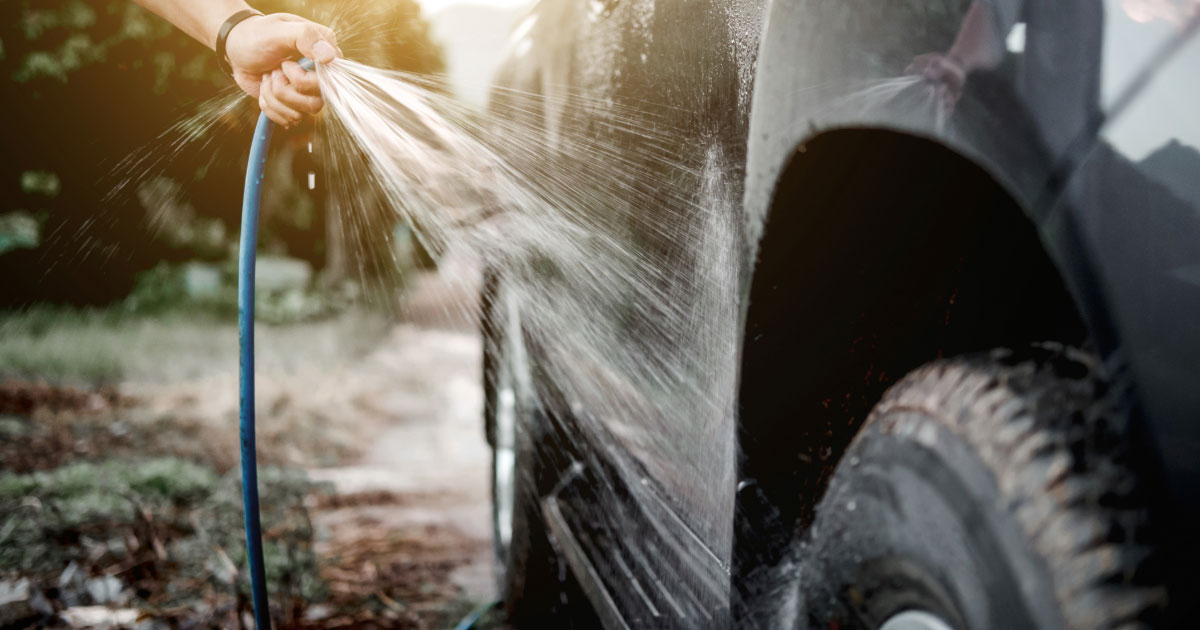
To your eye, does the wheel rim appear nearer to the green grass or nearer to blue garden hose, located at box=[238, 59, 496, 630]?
blue garden hose, located at box=[238, 59, 496, 630]

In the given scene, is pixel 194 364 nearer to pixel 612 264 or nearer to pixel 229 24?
pixel 229 24

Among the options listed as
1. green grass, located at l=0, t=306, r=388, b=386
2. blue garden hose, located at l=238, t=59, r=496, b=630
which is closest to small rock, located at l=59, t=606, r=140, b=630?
blue garden hose, located at l=238, t=59, r=496, b=630

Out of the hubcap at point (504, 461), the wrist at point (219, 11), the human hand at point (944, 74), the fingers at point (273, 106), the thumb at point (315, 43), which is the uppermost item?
the wrist at point (219, 11)

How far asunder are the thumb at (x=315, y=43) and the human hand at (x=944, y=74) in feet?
4.89

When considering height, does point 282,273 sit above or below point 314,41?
below

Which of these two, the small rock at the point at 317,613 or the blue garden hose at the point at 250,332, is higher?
the blue garden hose at the point at 250,332

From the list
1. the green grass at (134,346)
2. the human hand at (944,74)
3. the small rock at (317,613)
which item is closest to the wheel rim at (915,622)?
the human hand at (944,74)

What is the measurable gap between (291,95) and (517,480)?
4.63 feet

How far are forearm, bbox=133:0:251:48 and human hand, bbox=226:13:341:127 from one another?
0.15 m

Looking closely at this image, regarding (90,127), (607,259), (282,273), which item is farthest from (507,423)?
(282,273)

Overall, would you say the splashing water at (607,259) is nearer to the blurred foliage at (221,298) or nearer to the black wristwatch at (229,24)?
the black wristwatch at (229,24)

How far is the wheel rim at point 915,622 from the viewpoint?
93cm

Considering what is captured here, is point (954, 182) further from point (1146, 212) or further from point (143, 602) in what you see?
point (143, 602)

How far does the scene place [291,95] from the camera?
2043mm
